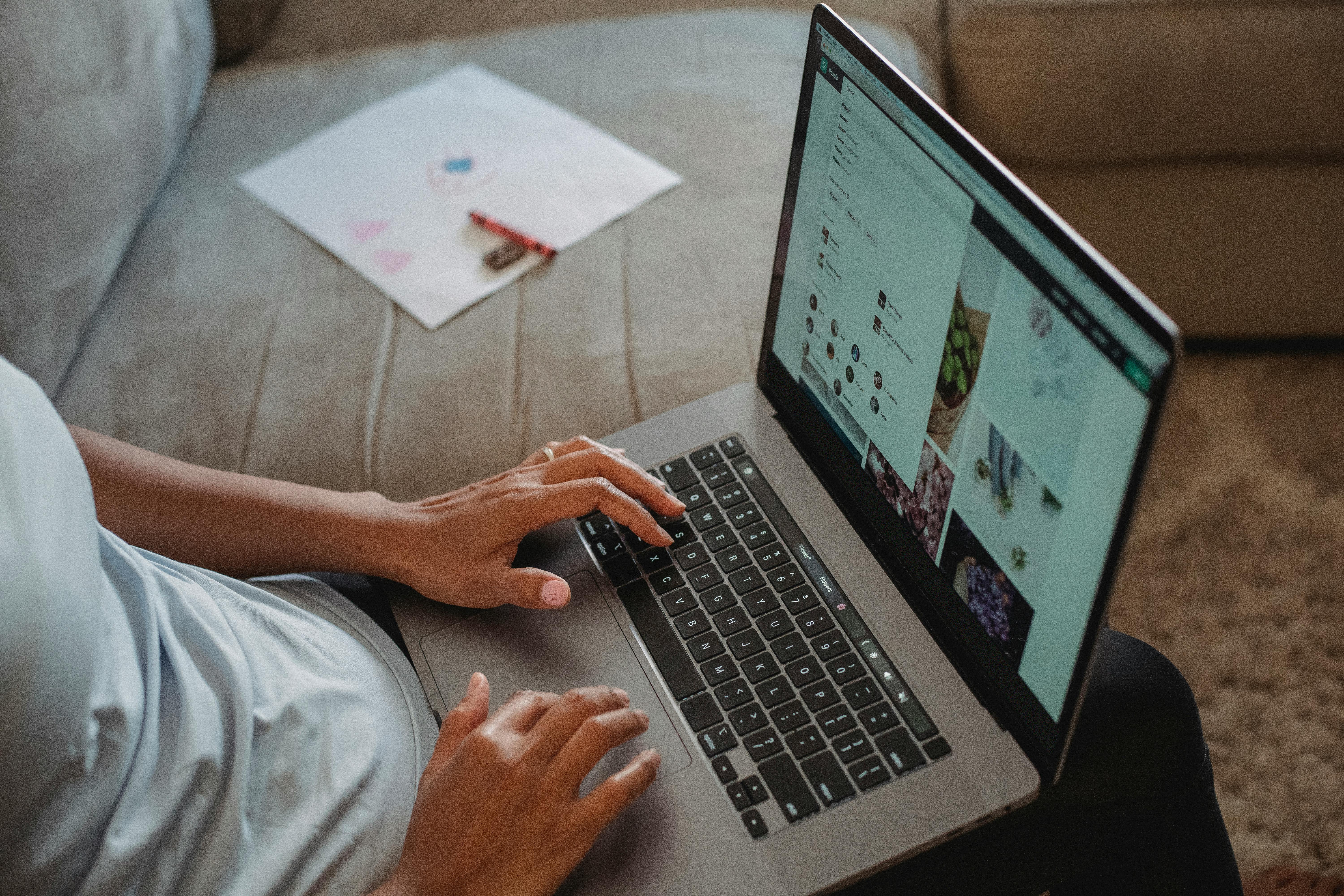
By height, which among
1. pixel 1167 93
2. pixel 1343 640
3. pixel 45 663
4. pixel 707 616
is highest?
pixel 1167 93

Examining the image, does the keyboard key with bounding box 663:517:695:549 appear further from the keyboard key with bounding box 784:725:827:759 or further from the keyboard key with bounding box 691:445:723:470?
the keyboard key with bounding box 784:725:827:759

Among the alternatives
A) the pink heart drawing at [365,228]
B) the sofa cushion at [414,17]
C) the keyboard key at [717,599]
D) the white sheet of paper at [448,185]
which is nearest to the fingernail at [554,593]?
the keyboard key at [717,599]

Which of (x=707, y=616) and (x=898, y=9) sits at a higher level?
(x=898, y=9)

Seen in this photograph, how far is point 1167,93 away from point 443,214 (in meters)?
0.94

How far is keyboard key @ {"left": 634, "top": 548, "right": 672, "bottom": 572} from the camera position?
729mm

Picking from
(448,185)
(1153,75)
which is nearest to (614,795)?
(448,185)

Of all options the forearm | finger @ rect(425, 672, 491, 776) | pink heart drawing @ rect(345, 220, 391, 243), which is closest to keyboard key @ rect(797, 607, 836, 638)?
finger @ rect(425, 672, 491, 776)

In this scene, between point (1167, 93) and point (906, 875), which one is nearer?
point (906, 875)

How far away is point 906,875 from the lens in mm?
662

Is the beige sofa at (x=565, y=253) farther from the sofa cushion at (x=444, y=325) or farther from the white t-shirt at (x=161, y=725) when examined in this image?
the white t-shirt at (x=161, y=725)

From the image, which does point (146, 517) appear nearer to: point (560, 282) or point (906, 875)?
point (560, 282)

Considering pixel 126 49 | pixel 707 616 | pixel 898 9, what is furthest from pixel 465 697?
pixel 898 9

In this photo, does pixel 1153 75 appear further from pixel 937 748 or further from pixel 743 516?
pixel 937 748

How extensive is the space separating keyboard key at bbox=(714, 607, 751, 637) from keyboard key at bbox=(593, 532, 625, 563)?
3.9 inches
